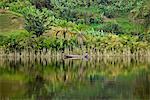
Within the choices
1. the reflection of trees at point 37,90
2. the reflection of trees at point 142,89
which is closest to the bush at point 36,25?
the reflection of trees at point 37,90

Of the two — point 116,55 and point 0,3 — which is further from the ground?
point 0,3

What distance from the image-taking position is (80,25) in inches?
5871

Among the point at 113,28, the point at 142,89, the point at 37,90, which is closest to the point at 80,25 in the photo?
the point at 113,28

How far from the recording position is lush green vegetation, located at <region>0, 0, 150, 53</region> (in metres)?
129

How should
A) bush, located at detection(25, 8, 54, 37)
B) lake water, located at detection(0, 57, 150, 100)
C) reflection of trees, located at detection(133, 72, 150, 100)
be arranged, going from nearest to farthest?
1. reflection of trees, located at detection(133, 72, 150, 100)
2. lake water, located at detection(0, 57, 150, 100)
3. bush, located at detection(25, 8, 54, 37)

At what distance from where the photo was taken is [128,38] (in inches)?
5482

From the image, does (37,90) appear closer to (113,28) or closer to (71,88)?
(71,88)

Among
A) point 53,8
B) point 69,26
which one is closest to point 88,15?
point 53,8

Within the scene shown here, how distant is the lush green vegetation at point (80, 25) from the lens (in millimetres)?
128625

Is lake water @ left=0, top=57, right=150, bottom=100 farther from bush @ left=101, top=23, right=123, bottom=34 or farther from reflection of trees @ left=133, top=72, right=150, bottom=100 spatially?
bush @ left=101, top=23, right=123, bottom=34

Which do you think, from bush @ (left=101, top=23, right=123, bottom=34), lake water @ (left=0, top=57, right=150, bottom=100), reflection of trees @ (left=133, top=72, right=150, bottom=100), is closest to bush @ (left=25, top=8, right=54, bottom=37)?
bush @ (left=101, top=23, right=123, bottom=34)

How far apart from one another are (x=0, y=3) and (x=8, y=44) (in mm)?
39302

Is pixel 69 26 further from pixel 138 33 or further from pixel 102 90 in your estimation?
pixel 102 90

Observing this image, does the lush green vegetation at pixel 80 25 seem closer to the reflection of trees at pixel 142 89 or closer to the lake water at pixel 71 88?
the lake water at pixel 71 88
